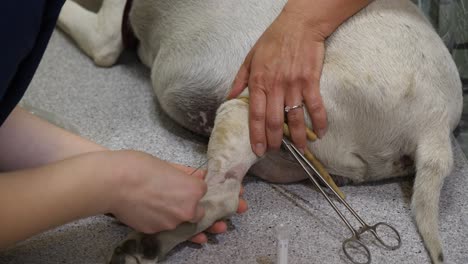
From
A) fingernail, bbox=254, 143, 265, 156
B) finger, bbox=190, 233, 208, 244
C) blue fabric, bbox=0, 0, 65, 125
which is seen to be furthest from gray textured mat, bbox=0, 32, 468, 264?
blue fabric, bbox=0, 0, 65, 125

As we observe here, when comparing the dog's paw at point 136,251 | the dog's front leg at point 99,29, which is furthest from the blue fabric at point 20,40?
the dog's front leg at point 99,29

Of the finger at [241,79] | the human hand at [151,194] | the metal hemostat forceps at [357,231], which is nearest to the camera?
the human hand at [151,194]

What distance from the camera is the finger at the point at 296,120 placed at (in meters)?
1.05

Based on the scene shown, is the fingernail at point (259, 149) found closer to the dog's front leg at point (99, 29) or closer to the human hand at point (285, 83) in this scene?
the human hand at point (285, 83)

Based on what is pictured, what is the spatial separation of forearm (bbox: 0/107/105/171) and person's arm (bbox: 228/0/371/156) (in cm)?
33

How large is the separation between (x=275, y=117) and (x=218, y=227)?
8.6 inches

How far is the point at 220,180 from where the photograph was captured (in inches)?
40.9

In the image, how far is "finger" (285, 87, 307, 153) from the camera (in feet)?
3.44

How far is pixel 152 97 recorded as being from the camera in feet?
4.80

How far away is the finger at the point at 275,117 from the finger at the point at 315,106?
47 mm

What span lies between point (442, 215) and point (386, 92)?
27 cm

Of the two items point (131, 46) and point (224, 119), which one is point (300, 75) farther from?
point (131, 46)

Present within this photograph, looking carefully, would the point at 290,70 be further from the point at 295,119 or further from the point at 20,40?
the point at 20,40

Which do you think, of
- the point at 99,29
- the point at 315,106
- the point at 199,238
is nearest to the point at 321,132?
the point at 315,106
